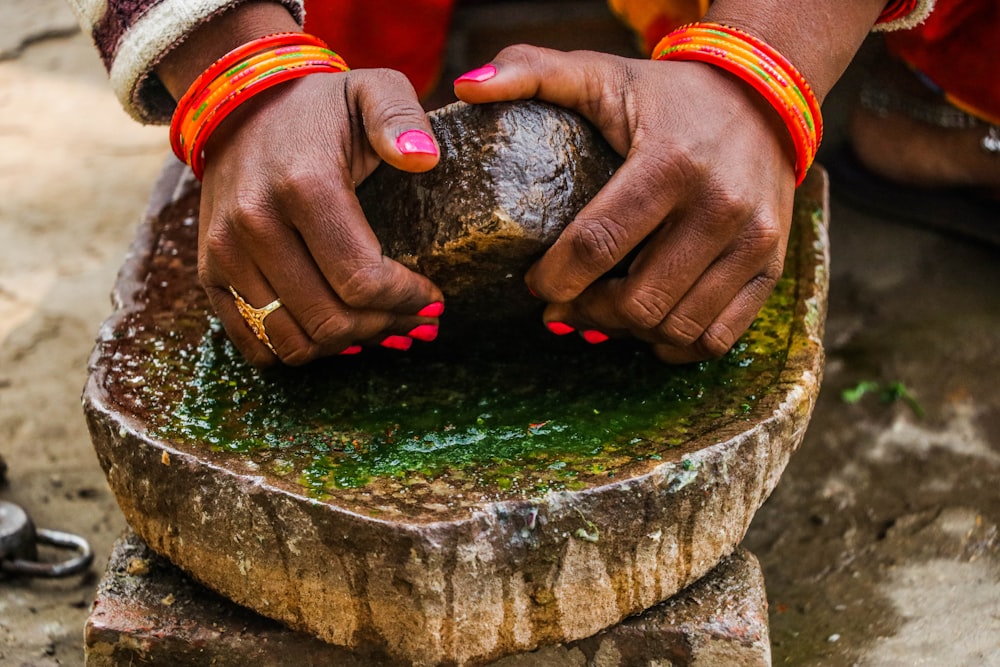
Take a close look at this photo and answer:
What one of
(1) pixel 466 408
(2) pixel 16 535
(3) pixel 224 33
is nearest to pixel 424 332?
(1) pixel 466 408

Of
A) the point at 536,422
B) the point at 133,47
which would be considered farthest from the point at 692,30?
the point at 133,47

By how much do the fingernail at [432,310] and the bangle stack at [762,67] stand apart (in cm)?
55

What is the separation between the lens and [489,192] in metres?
1.52

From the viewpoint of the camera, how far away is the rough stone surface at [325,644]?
157cm

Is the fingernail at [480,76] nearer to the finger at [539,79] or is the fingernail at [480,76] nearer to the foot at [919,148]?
the finger at [539,79]

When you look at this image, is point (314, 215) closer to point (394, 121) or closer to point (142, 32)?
point (394, 121)

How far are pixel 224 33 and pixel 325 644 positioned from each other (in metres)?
1.01

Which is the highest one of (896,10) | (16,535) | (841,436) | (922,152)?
(896,10)

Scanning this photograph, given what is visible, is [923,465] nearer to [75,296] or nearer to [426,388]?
[426,388]

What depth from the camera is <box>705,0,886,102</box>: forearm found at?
5.45ft

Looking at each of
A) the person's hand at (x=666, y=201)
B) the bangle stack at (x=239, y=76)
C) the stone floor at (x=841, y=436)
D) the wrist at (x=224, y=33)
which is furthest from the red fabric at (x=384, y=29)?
the person's hand at (x=666, y=201)

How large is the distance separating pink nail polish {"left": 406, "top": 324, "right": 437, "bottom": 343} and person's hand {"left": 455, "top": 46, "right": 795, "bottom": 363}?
180 millimetres

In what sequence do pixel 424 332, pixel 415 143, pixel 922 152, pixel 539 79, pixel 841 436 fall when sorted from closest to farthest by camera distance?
1. pixel 415 143
2. pixel 539 79
3. pixel 424 332
4. pixel 841 436
5. pixel 922 152

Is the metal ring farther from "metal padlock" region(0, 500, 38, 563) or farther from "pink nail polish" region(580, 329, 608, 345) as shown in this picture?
"pink nail polish" region(580, 329, 608, 345)
